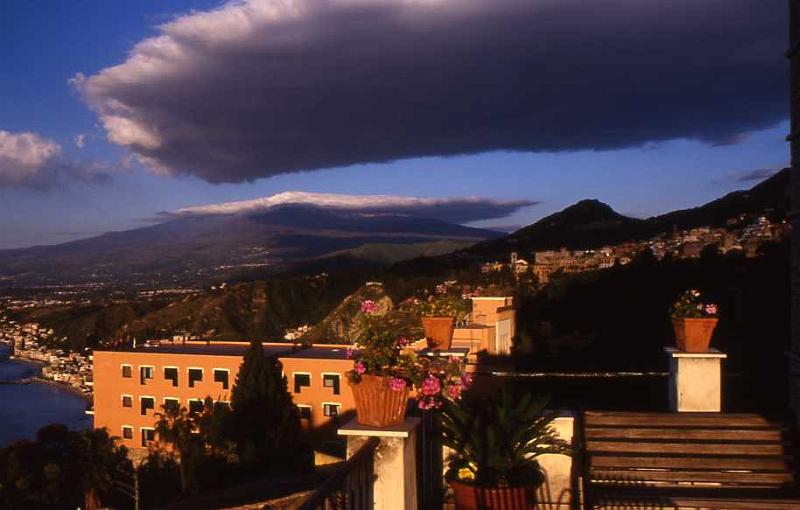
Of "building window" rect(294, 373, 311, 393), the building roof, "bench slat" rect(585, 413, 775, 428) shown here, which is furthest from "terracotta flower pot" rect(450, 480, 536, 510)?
the building roof

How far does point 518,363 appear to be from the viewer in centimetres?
1288

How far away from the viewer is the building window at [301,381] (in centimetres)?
3566

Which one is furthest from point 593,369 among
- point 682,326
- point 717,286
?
point 682,326

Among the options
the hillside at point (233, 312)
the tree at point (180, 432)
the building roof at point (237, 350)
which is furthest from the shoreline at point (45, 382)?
the tree at point (180, 432)

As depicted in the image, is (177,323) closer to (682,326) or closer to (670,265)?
(670,265)

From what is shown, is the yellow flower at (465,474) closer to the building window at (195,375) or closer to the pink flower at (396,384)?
the pink flower at (396,384)

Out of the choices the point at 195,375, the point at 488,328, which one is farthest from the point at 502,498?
the point at 195,375

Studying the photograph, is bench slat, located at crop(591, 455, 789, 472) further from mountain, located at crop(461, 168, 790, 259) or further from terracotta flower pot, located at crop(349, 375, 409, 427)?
mountain, located at crop(461, 168, 790, 259)

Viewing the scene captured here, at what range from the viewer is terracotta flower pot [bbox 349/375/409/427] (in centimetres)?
381

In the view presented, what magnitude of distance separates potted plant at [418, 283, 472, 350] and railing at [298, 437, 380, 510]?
7.07 feet

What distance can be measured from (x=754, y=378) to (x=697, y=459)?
319 centimetres

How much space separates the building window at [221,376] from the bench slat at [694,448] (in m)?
33.9

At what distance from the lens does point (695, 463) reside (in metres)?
5.05

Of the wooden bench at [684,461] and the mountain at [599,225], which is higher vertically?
the mountain at [599,225]
